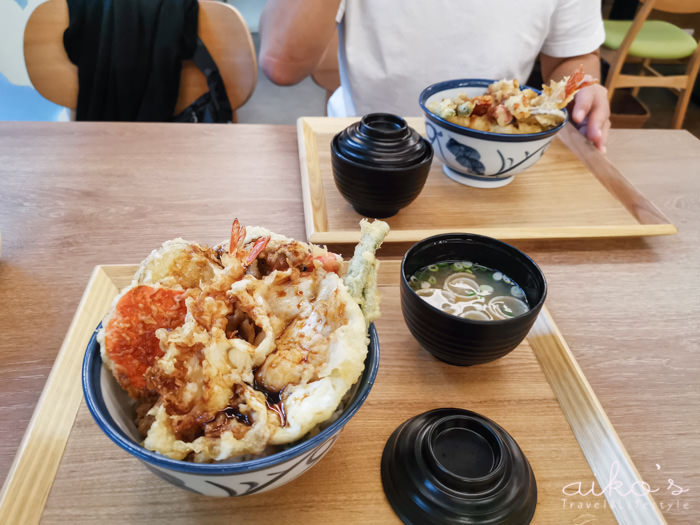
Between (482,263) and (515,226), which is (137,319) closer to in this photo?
(482,263)

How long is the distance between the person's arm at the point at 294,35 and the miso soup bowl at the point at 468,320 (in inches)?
46.5

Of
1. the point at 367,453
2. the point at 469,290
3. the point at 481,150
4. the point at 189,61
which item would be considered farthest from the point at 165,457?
the point at 189,61

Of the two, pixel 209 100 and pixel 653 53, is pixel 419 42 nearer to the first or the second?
pixel 209 100

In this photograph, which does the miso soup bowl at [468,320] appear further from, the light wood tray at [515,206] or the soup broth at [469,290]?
the light wood tray at [515,206]

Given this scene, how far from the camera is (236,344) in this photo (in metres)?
0.58

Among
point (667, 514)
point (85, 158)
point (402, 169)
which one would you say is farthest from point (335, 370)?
point (85, 158)

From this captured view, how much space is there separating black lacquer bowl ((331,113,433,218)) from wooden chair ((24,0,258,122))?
1.03 metres

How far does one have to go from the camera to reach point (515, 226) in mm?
1296

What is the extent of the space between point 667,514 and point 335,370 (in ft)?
1.87

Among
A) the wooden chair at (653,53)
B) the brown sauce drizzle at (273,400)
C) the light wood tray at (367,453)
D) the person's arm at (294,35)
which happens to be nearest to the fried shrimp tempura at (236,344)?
the brown sauce drizzle at (273,400)

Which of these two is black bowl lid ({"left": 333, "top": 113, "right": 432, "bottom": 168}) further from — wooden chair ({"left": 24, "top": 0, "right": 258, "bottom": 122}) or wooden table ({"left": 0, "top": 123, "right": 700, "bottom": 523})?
wooden chair ({"left": 24, "top": 0, "right": 258, "bottom": 122})

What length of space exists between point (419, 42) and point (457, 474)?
169 centimetres

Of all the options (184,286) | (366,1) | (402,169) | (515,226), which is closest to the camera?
(184,286)

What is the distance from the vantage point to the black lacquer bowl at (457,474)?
64cm
